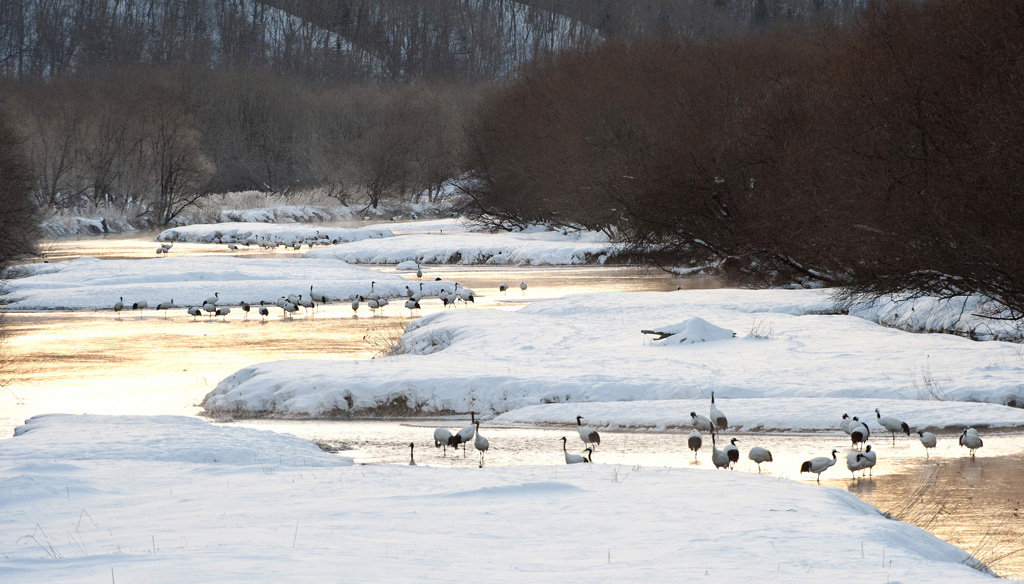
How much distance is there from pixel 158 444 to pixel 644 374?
8647 mm

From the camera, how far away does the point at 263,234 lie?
64438mm

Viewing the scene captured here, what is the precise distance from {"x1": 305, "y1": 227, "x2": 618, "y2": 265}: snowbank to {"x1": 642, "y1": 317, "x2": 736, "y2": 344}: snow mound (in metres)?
27.8

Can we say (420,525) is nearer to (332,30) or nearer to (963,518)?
(963,518)

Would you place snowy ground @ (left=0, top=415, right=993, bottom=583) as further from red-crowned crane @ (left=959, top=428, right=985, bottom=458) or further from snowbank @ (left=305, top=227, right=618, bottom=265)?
snowbank @ (left=305, top=227, right=618, bottom=265)

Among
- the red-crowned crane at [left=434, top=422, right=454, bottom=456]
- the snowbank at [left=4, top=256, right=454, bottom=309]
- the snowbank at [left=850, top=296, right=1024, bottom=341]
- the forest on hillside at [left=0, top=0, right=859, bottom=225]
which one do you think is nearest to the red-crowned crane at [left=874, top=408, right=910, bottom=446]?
the red-crowned crane at [left=434, top=422, right=454, bottom=456]

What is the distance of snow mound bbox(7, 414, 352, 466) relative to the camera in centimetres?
1248

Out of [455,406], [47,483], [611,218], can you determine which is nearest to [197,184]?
[611,218]

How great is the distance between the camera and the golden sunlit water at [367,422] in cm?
1112

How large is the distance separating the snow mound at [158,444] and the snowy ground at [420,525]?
56mm

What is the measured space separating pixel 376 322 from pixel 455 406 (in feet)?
39.2

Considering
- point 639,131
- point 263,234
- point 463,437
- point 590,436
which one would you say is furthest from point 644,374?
point 263,234

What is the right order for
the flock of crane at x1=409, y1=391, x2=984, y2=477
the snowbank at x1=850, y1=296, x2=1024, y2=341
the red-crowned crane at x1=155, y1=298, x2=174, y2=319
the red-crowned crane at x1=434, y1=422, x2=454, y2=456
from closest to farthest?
the flock of crane at x1=409, y1=391, x2=984, y2=477, the red-crowned crane at x1=434, y1=422, x2=454, y2=456, the snowbank at x1=850, y1=296, x2=1024, y2=341, the red-crowned crane at x1=155, y1=298, x2=174, y2=319

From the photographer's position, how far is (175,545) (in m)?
7.90

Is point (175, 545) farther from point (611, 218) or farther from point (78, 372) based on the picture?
point (611, 218)
